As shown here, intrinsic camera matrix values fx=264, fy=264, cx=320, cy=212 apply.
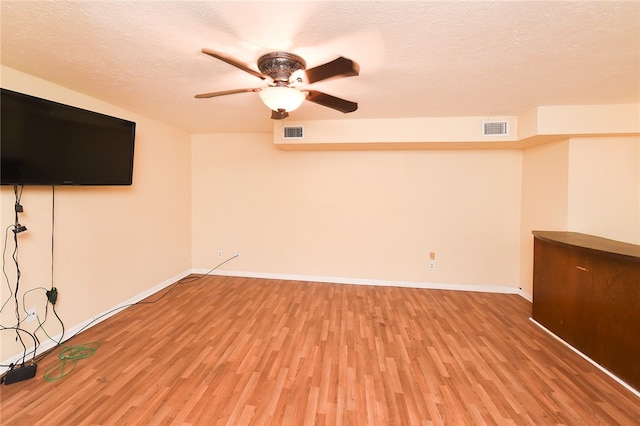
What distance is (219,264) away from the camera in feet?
14.3

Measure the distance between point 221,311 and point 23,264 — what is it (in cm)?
173

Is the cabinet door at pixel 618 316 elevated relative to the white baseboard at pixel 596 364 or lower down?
elevated

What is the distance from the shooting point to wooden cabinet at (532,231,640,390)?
1898 millimetres

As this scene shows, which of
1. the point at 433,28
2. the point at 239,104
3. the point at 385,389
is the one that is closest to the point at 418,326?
the point at 385,389

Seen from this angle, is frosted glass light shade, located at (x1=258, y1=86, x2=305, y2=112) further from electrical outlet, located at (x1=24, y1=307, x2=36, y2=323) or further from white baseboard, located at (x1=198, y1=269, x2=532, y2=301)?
white baseboard, located at (x1=198, y1=269, x2=532, y2=301)

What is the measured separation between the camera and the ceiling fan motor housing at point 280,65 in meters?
1.71

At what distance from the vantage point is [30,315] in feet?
7.20

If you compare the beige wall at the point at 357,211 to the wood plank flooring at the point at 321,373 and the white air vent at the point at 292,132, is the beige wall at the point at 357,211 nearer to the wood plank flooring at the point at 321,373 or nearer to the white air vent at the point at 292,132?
the white air vent at the point at 292,132

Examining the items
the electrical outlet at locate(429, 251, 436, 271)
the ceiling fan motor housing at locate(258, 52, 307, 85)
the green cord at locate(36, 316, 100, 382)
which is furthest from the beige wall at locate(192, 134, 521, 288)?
the ceiling fan motor housing at locate(258, 52, 307, 85)

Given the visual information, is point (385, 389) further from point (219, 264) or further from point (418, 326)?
point (219, 264)

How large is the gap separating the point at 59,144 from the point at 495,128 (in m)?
4.32

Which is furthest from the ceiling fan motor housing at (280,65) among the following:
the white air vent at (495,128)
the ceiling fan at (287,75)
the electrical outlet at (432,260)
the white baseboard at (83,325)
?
the electrical outlet at (432,260)

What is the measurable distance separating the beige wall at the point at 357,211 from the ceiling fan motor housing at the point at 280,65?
2210 millimetres

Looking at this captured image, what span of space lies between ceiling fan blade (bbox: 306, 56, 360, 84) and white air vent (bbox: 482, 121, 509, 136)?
239cm
